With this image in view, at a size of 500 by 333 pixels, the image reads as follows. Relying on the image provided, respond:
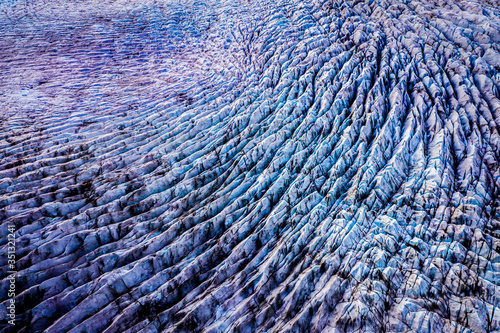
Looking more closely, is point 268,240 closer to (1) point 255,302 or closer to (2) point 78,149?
(1) point 255,302

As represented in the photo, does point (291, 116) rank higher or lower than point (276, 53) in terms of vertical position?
lower

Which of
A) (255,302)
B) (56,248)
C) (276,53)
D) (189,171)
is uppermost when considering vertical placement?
(276,53)

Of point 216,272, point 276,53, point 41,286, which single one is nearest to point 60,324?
point 41,286

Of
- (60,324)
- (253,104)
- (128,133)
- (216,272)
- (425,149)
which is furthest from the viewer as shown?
(253,104)

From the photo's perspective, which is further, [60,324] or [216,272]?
[216,272]

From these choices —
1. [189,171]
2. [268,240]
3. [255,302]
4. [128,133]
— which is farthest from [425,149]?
[128,133]

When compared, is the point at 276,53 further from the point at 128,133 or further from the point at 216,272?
the point at 216,272

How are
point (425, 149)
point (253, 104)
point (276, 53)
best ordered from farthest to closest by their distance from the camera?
point (276, 53), point (253, 104), point (425, 149)
